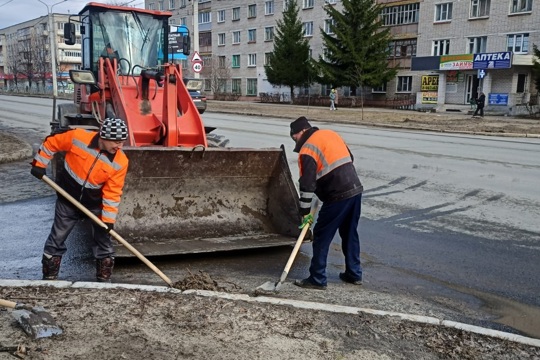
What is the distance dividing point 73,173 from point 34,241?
1961mm

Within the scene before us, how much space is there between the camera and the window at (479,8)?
38.6 meters

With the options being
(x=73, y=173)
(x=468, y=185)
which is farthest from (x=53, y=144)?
(x=468, y=185)

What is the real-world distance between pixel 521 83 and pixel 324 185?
119ft

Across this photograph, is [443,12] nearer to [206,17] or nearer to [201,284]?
[206,17]

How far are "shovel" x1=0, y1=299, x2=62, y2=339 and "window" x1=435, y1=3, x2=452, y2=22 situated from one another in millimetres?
41860

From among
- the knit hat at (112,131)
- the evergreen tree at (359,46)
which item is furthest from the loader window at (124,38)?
the evergreen tree at (359,46)

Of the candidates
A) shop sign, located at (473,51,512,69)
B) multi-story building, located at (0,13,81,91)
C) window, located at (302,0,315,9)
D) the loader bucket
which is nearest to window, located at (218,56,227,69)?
window, located at (302,0,315,9)

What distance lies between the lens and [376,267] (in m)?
5.68

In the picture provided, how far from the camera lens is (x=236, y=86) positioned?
62.0 metres

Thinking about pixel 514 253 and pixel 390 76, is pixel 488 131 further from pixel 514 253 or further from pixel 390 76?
pixel 390 76

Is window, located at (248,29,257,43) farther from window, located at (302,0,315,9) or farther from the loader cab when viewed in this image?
the loader cab

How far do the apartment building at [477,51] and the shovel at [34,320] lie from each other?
34.5 meters

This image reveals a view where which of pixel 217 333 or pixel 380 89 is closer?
pixel 217 333

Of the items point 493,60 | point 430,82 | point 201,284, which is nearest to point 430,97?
point 430,82
